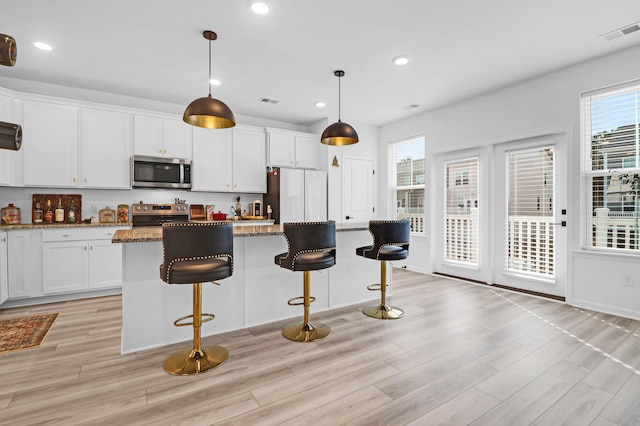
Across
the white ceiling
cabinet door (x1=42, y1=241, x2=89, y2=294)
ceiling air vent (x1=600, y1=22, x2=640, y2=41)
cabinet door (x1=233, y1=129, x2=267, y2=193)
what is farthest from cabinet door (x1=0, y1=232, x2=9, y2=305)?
ceiling air vent (x1=600, y1=22, x2=640, y2=41)

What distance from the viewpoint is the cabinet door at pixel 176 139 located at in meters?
4.88

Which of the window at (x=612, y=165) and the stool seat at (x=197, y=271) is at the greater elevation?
the window at (x=612, y=165)

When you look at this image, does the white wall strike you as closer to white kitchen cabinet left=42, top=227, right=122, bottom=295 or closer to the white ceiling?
the white ceiling

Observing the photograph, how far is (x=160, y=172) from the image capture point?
4.79m

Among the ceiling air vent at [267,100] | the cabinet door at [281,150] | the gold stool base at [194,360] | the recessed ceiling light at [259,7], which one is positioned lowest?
the gold stool base at [194,360]

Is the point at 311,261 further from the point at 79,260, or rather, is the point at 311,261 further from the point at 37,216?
the point at 37,216

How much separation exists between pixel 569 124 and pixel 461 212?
1.85m

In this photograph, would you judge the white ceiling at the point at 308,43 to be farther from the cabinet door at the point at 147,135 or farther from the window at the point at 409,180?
the window at the point at 409,180

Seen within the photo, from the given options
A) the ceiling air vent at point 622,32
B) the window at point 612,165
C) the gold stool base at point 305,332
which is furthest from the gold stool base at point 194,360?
the ceiling air vent at point 622,32

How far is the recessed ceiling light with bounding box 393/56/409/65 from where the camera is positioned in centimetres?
361

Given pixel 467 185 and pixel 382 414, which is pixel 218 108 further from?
pixel 467 185

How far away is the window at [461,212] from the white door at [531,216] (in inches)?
13.6

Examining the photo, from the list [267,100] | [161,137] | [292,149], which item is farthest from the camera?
[292,149]

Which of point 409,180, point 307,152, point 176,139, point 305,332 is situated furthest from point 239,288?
point 409,180
